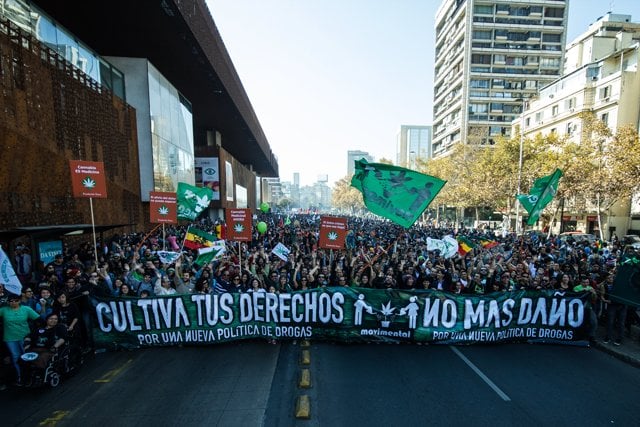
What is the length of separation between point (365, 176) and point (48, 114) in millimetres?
10605

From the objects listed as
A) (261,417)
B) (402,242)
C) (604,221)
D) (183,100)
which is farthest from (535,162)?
(261,417)

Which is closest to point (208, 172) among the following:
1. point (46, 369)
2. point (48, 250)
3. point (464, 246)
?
point (48, 250)

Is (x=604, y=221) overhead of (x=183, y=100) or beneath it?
beneath

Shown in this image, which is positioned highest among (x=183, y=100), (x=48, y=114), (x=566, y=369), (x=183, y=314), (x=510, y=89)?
(x=510, y=89)

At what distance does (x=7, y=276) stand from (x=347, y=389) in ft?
20.4

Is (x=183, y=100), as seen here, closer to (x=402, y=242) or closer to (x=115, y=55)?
(x=115, y=55)

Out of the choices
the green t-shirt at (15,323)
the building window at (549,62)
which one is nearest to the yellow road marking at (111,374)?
the green t-shirt at (15,323)

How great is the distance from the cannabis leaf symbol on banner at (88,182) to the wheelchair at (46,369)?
4.46 metres

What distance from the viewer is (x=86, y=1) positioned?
13070 millimetres

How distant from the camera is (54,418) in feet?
14.7

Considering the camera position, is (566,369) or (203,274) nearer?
(566,369)

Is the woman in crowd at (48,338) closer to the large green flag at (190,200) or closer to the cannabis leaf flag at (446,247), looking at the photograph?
the large green flag at (190,200)

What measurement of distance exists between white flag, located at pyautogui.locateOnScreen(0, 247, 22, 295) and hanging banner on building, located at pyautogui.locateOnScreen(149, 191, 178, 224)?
404 centimetres

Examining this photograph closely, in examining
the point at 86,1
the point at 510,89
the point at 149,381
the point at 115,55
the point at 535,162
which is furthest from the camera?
the point at 510,89
